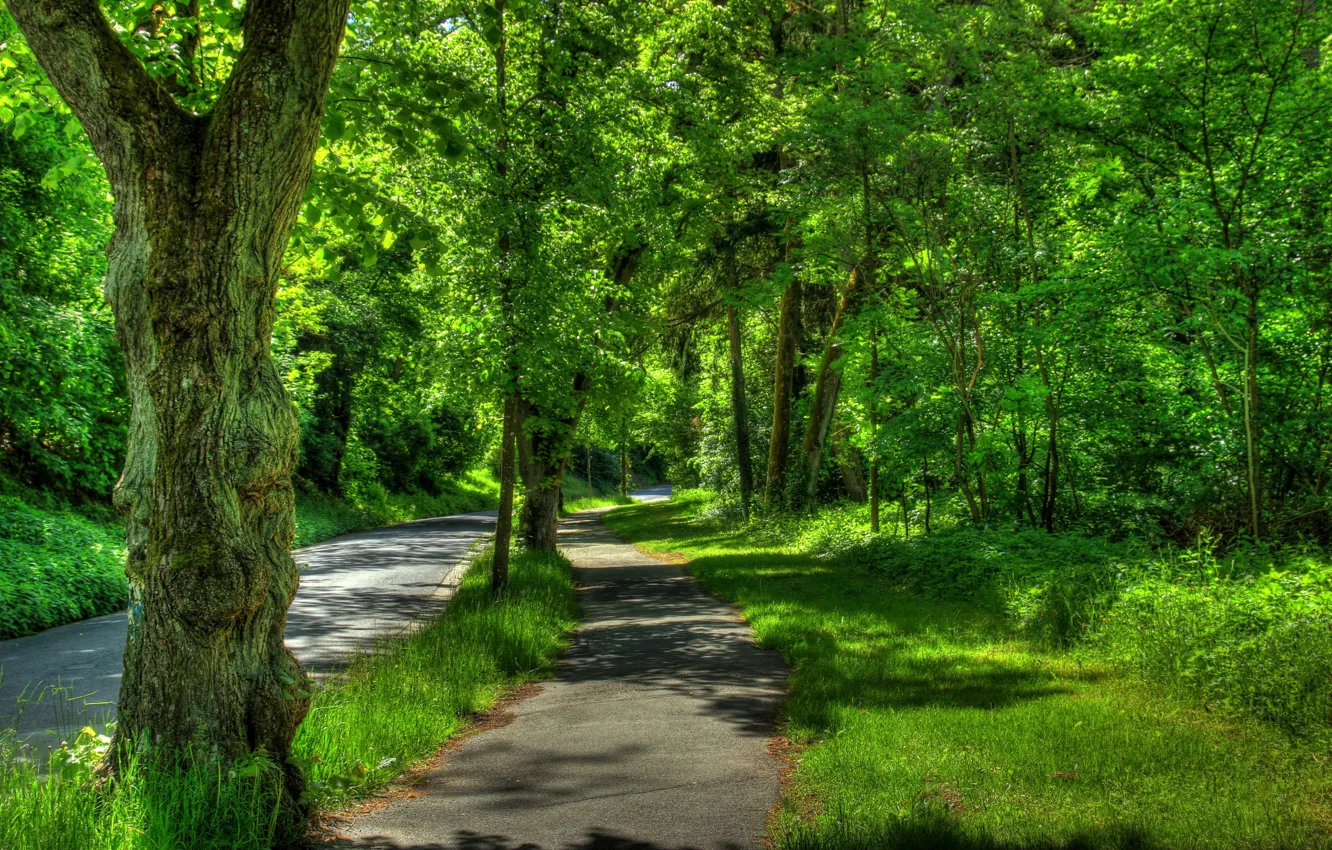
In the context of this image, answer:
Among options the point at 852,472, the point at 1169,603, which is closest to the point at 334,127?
the point at 1169,603

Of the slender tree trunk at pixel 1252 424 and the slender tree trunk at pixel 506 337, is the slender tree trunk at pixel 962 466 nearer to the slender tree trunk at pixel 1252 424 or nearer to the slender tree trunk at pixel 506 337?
the slender tree trunk at pixel 1252 424

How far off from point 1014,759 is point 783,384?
1940 centimetres

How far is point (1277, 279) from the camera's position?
10.1 m

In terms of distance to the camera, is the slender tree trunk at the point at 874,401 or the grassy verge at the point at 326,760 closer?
the grassy verge at the point at 326,760

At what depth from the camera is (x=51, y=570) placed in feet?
42.2

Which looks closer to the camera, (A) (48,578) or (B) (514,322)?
(B) (514,322)

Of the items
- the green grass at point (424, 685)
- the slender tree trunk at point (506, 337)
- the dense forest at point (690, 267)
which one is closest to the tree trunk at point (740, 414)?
the dense forest at point (690, 267)

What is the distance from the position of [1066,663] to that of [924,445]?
7558 millimetres

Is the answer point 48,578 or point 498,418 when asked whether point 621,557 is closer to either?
point 498,418

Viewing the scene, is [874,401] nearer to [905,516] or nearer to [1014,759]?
[905,516]

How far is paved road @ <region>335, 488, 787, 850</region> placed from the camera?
4.91 meters

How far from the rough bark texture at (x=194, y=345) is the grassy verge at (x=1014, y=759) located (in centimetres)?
308

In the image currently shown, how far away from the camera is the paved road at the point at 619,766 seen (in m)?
4.91

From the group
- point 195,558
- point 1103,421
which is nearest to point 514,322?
point 195,558
